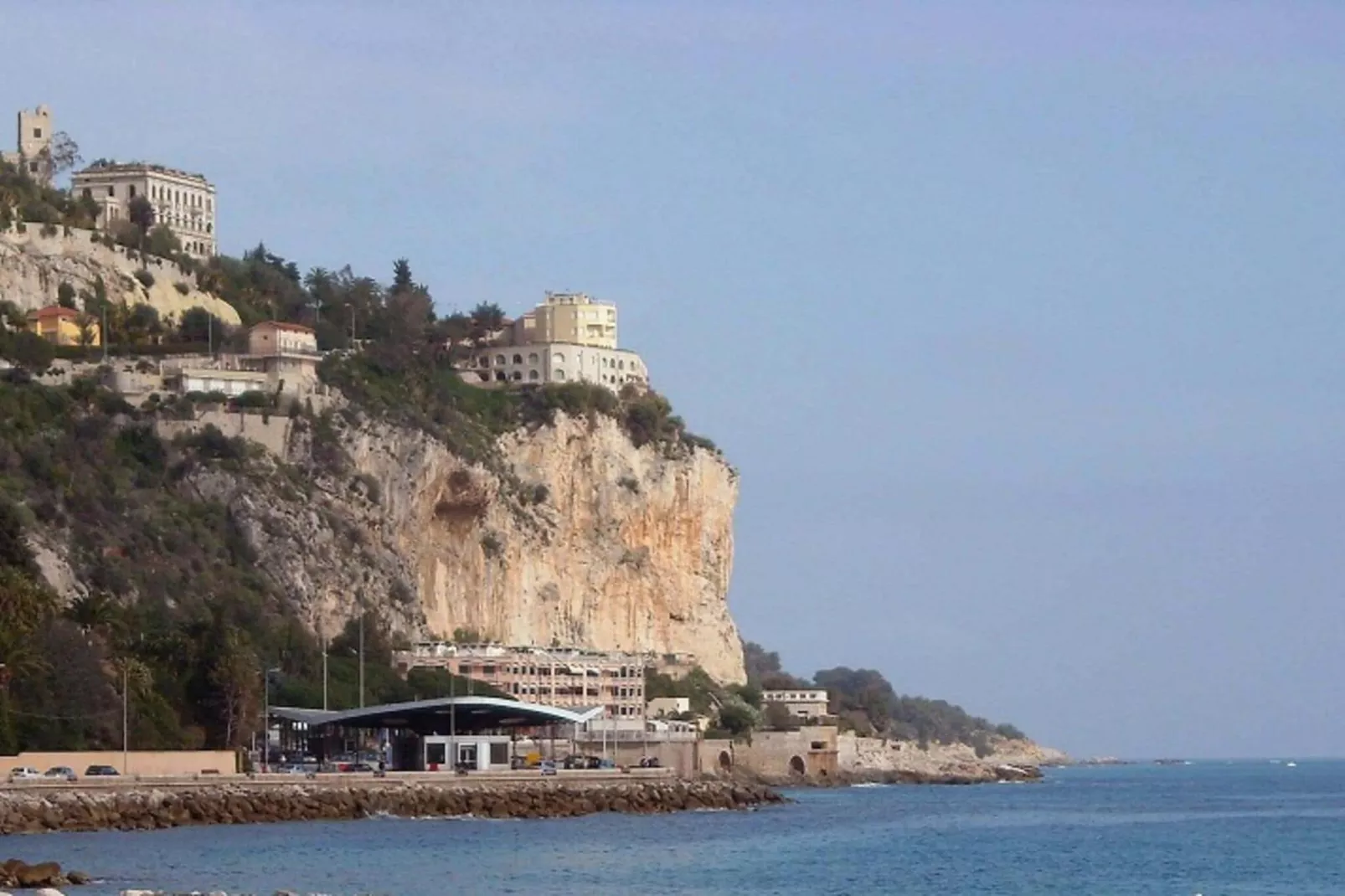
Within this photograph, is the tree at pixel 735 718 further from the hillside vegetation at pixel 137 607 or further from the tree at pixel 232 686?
the tree at pixel 232 686

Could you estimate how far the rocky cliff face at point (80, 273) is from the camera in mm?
109250

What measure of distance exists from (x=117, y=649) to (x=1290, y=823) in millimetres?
38868

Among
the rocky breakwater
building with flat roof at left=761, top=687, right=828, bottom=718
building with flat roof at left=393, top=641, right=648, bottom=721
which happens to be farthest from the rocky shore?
the rocky breakwater

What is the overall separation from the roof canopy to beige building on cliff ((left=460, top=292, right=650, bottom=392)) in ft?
117

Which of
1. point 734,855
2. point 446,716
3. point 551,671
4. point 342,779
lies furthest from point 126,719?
point 551,671

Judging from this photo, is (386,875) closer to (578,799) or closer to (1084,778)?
(578,799)

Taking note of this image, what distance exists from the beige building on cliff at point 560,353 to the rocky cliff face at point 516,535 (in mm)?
5612

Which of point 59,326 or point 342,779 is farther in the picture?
point 59,326

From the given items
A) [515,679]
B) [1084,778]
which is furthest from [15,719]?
[1084,778]

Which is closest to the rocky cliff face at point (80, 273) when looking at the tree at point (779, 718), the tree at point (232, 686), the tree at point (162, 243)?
the tree at point (162, 243)

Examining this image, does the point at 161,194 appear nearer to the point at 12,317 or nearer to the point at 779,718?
the point at 12,317

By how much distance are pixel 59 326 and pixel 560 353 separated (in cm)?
2416

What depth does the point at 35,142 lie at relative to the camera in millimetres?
132250

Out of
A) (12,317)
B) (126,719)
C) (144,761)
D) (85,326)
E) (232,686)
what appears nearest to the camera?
(126,719)
